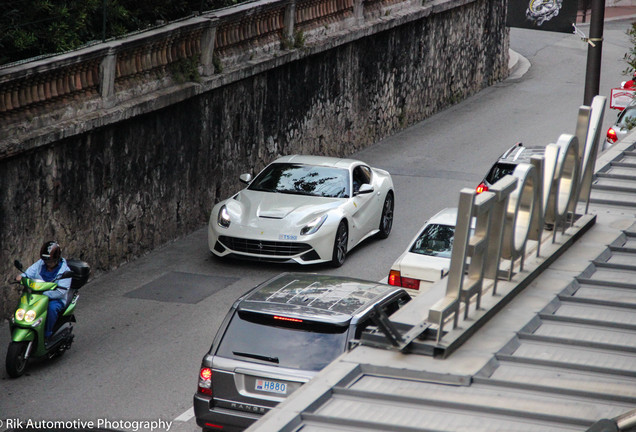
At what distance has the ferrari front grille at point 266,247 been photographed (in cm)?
1565

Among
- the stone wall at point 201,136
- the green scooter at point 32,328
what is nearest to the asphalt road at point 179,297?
the green scooter at point 32,328

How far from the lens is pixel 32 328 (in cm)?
1152

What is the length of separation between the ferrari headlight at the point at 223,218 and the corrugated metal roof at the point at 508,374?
7706 mm

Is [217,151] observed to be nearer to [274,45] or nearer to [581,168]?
[274,45]

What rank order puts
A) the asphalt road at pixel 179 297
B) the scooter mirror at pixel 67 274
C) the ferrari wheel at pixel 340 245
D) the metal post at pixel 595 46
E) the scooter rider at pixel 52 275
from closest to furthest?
the asphalt road at pixel 179 297 → the scooter rider at pixel 52 275 → the scooter mirror at pixel 67 274 → the metal post at pixel 595 46 → the ferrari wheel at pixel 340 245

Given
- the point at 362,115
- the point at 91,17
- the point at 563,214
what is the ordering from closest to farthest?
1. the point at 563,214
2. the point at 91,17
3. the point at 362,115

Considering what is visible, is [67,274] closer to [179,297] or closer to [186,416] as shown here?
[186,416]

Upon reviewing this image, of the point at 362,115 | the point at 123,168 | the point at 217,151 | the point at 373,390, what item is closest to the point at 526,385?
the point at 373,390

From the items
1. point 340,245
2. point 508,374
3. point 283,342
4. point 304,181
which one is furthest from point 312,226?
point 508,374

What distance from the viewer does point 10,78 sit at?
13.4 m

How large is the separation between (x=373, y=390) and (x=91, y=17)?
1265cm

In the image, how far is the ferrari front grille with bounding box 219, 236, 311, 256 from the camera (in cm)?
1565

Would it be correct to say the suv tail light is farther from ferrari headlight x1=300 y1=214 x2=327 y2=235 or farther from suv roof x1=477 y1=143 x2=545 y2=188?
suv roof x1=477 y1=143 x2=545 y2=188

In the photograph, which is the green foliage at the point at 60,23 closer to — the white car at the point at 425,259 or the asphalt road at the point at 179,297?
the asphalt road at the point at 179,297
